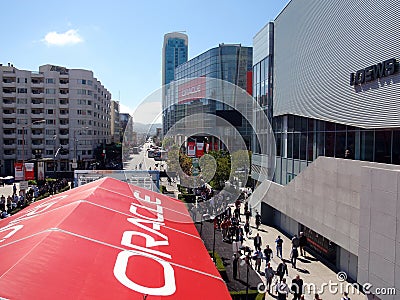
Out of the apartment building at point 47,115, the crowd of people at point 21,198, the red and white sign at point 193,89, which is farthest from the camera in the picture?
the apartment building at point 47,115

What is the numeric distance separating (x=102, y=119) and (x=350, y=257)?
230 ft

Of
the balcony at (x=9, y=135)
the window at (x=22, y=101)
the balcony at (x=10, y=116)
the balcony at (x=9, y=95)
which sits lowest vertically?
the balcony at (x=9, y=135)

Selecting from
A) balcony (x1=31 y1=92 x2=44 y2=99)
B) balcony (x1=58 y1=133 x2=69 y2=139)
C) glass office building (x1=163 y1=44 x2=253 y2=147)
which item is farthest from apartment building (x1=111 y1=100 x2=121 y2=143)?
glass office building (x1=163 y1=44 x2=253 y2=147)

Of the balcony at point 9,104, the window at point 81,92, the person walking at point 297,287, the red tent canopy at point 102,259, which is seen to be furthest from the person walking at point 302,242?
the balcony at point 9,104

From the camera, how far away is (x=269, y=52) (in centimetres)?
2527

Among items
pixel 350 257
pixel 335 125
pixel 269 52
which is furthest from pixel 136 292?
pixel 269 52

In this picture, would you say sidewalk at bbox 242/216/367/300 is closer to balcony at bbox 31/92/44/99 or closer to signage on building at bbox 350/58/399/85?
signage on building at bbox 350/58/399/85

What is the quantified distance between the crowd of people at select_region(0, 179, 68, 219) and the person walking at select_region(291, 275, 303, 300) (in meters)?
16.0

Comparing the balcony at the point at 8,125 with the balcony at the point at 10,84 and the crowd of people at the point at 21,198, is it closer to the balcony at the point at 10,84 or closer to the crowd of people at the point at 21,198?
the balcony at the point at 10,84

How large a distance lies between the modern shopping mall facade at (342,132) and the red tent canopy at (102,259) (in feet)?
19.3

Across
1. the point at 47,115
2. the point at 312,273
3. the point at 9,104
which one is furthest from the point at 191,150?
the point at 9,104

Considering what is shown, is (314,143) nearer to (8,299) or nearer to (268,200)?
(268,200)

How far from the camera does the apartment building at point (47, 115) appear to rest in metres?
58.2

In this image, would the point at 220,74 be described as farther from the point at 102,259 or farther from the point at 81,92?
the point at 102,259
